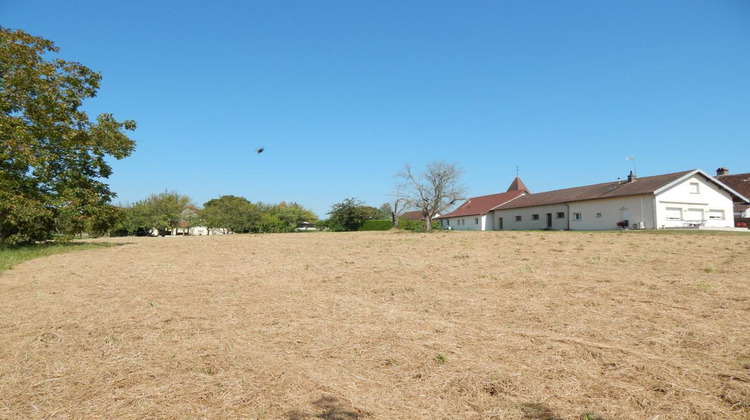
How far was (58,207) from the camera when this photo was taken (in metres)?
16.9

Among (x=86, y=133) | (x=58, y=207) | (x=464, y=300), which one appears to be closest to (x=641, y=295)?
(x=464, y=300)

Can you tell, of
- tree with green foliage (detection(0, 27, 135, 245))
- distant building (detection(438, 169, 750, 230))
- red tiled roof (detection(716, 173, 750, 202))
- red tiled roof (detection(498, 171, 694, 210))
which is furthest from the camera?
red tiled roof (detection(716, 173, 750, 202))

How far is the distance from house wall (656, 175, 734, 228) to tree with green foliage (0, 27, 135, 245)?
34.1 m

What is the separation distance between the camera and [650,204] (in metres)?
27.2

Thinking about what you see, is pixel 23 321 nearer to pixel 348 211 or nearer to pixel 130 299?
pixel 130 299

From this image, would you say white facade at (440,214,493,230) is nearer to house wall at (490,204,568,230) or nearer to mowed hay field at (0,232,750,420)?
house wall at (490,204,568,230)

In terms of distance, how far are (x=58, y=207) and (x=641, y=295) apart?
2132 centimetres

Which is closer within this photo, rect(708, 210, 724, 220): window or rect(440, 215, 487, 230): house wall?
rect(708, 210, 724, 220): window

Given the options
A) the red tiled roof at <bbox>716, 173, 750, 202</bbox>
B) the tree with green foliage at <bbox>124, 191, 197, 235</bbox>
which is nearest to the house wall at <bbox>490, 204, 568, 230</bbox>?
the red tiled roof at <bbox>716, 173, 750, 202</bbox>

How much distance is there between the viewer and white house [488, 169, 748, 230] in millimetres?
27219

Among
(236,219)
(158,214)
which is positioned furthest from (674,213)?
(158,214)

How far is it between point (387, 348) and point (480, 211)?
45370 millimetres

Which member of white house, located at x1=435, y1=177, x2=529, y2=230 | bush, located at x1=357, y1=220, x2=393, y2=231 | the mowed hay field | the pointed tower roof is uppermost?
the pointed tower roof

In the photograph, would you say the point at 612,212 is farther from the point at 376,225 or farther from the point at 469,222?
the point at 376,225
